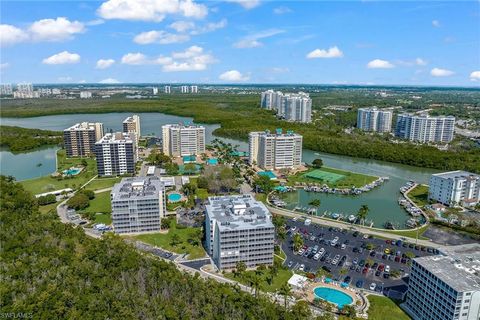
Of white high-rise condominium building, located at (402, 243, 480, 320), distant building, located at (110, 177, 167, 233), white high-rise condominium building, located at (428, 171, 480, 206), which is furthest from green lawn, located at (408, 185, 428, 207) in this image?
distant building, located at (110, 177, 167, 233)

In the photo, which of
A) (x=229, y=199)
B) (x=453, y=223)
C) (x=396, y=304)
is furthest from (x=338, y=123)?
(x=396, y=304)

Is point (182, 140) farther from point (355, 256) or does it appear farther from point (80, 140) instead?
point (355, 256)

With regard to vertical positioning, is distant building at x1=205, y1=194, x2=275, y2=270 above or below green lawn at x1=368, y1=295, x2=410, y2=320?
above

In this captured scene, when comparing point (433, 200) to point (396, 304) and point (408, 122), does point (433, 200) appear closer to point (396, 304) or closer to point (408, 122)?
point (396, 304)

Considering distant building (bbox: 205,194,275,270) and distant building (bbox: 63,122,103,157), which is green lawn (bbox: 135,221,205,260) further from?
distant building (bbox: 63,122,103,157)

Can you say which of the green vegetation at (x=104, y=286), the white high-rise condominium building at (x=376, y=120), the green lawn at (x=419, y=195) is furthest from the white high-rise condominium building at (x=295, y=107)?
the green vegetation at (x=104, y=286)
